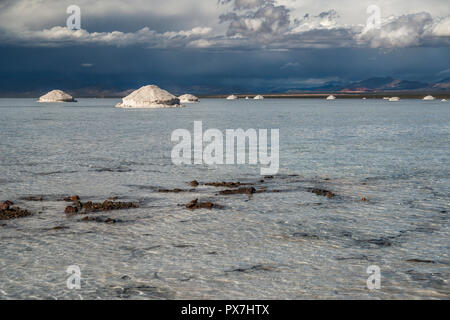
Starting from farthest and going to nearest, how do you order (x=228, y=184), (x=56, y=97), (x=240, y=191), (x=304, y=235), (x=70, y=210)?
(x=56, y=97) → (x=228, y=184) → (x=240, y=191) → (x=70, y=210) → (x=304, y=235)

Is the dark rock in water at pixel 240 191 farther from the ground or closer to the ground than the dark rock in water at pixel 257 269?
farther from the ground

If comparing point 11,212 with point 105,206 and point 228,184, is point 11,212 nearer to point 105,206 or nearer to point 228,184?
point 105,206

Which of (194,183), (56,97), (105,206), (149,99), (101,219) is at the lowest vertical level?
(101,219)

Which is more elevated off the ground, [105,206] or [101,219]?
[105,206]

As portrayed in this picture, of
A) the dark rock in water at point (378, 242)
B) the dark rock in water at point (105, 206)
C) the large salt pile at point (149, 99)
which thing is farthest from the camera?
the large salt pile at point (149, 99)

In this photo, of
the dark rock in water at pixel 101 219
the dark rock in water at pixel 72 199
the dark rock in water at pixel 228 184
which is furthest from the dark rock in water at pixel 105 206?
the dark rock in water at pixel 228 184

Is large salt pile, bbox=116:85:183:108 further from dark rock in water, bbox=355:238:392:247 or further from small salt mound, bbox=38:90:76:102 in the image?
dark rock in water, bbox=355:238:392:247

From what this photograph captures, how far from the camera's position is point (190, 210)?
1261cm

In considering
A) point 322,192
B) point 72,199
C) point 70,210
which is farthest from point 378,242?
point 72,199

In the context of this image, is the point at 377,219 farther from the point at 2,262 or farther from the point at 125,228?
the point at 2,262

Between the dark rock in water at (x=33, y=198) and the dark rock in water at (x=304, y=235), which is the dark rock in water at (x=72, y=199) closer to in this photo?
the dark rock in water at (x=33, y=198)

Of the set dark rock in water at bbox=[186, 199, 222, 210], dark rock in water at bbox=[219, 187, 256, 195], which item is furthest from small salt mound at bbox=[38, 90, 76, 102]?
dark rock in water at bbox=[186, 199, 222, 210]
